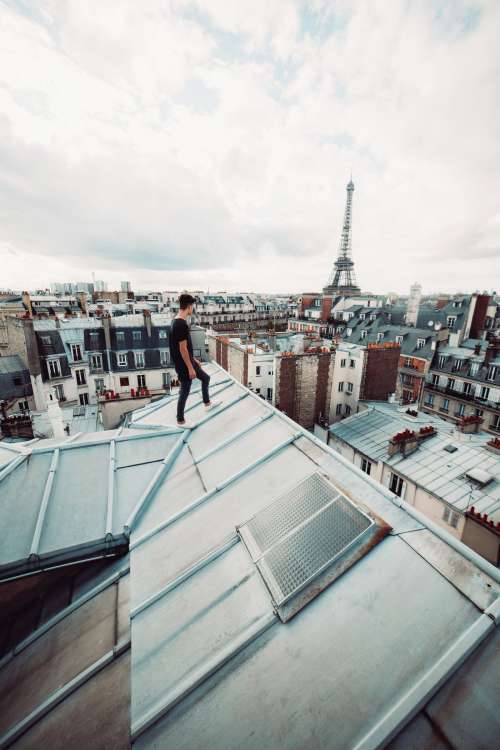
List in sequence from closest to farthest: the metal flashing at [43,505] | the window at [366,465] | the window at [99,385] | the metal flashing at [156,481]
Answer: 1. the metal flashing at [43,505]
2. the metal flashing at [156,481]
3. the window at [366,465]
4. the window at [99,385]

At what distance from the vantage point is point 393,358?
25.4m

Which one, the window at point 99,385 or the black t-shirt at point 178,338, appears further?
the window at point 99,385

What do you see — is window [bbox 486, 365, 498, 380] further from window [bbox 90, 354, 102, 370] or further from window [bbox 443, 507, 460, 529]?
window [bbox 90, 354, 102, 370]

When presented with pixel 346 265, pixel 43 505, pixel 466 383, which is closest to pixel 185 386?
pixel 43 505

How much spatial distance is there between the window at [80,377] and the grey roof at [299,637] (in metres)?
28.1

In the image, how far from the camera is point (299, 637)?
3.26m

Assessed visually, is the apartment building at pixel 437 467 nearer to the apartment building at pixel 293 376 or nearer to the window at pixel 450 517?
the window at pixel 450 517

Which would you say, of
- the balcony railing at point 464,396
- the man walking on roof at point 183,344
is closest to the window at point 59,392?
the man walking on roof at point 183,344

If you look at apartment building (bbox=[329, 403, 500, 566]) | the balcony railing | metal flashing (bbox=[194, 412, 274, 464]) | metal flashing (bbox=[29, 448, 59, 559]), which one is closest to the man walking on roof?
metal flashing (bbox=[194, 412, 274, 464])

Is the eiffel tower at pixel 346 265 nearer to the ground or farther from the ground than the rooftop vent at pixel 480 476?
farther from the ground

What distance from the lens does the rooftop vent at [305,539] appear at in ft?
12.1

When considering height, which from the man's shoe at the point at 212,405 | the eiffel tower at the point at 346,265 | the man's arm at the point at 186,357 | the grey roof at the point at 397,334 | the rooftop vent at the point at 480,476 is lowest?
the rooftop vent at the point at 480,476

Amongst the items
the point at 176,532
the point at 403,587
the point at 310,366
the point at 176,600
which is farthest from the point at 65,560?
the point at 310,366

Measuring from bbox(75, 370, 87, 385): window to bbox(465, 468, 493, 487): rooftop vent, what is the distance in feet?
103
